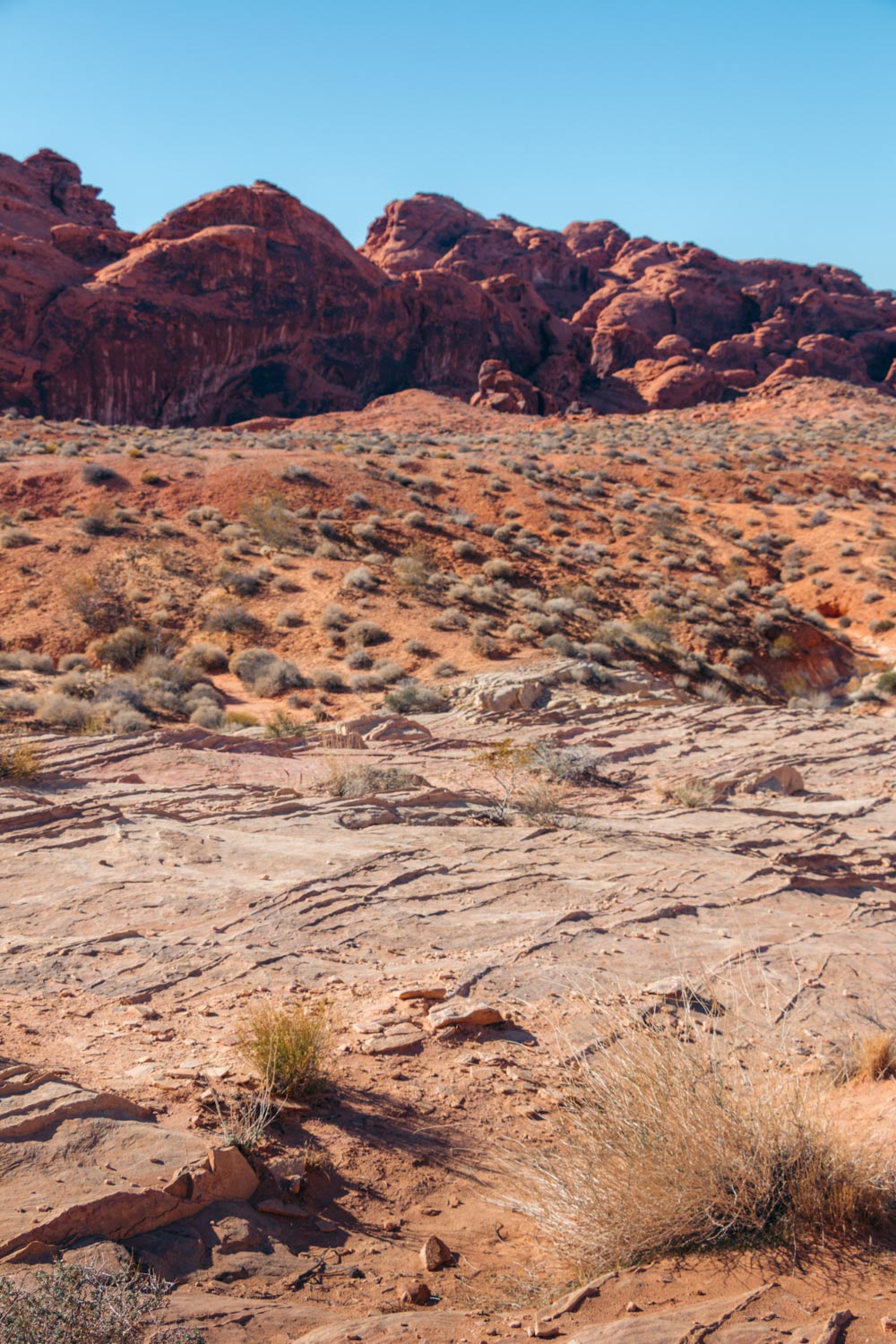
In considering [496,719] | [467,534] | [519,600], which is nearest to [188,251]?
[467,534]

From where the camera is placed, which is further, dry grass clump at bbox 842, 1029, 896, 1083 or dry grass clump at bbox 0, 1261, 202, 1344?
dry grass clump at bbox 842, 1029, 896, 1083

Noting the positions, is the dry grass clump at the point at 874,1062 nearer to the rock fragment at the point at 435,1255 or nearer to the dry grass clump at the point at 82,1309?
the rock fragment at the point at 435,1255

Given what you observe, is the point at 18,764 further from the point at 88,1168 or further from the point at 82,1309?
the point at 82,1309

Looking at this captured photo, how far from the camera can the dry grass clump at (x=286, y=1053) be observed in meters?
4.04

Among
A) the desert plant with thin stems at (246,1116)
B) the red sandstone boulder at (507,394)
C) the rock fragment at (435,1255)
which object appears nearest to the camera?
the rock fragment at (435,1255)

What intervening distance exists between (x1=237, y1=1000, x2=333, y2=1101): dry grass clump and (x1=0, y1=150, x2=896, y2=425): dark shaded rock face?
53310 mm

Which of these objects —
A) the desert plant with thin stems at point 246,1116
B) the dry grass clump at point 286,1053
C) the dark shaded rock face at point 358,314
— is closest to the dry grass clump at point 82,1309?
the desert plant with thin stems at point 246,1116

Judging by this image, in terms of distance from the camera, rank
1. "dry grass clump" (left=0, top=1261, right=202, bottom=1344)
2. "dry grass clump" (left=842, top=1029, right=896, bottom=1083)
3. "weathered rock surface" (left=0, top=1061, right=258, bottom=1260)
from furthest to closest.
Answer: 1. "dry grass clump" (left=842, top=1029, right=896, bottom=1083)
2. "weathered rock surface" (left=0, top=1061, right=258, bottom=1260)
3. "dry grass clump" (left=0, top=1261, right=202, bottom=1344)

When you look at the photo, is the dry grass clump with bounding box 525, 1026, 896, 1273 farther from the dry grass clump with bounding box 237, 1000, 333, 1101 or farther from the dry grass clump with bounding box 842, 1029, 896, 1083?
the dry grass clump with bounding box 842, 1029, 896, 1083

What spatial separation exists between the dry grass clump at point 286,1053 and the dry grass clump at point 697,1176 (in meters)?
1.30

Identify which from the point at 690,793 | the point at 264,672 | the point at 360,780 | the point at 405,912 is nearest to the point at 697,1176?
the point at 405,912

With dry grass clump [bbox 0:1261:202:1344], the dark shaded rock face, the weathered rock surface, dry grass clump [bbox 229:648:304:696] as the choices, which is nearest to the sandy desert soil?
the weathered rock surface

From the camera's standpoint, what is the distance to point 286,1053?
409 cm

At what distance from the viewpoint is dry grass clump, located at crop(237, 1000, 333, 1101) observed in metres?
4.04
